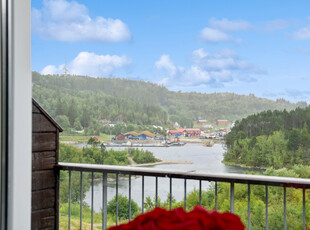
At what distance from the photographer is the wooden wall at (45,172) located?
7.54ft

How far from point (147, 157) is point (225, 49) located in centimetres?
246

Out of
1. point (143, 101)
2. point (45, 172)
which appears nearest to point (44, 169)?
point (45, 172)

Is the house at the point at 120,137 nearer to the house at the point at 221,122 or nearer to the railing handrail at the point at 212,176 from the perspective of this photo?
the house at the point at 221,122

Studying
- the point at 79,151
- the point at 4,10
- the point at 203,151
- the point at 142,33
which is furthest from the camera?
the point at 142,33

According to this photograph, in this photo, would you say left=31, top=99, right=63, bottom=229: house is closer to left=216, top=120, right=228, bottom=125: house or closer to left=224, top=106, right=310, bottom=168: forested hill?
left=216, top=120, right=228, bottom=125: house

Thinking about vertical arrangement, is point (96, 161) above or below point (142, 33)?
below

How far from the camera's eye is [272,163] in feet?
18.9

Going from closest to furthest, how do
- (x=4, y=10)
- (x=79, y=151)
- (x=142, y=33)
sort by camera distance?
(x=4, y=10) < (x=79, y=151) < (x=142, y=33)

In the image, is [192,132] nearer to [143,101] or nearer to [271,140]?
[143,101]

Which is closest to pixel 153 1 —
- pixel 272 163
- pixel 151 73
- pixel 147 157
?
pixel 151 73

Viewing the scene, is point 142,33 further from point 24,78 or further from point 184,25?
point 24,78

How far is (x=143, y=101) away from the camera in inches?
230

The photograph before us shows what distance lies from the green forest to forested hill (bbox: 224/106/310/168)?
21 cm

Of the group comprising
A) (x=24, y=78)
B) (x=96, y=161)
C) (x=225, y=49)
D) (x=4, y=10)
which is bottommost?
(x=96, y=161)
